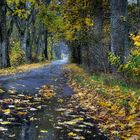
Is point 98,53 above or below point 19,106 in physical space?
above

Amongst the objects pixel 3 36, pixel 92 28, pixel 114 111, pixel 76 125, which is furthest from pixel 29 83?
pixel 92 28

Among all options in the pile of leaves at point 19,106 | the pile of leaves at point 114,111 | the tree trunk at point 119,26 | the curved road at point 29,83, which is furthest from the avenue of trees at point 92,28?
the pile of leaves at point 19,106

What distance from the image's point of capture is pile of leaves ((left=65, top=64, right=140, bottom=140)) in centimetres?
721

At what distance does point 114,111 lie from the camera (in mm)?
9016

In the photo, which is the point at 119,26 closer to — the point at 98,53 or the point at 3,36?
the point at 98,53

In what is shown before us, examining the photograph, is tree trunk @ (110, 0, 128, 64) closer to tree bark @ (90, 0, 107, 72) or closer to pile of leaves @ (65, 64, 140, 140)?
tree bark @ (90, 0, 107, 72)

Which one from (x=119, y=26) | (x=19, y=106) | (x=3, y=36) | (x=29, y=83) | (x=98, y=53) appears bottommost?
(x=29, y=83)

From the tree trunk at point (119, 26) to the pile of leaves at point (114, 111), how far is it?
385 cm

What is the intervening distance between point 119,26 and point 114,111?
7.71 m

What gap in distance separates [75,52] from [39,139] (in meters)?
38.2

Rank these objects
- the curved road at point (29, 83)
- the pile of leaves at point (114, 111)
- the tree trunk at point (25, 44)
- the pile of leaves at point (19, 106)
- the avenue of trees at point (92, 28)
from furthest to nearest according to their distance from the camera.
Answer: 1. the tree trunk at point (25, 44)
2. the avenue of trees at point (92, 28)
3. the curved road at point (29, 83)
4. the pile of leaves at point (19, 106)
5. the pile of leaves at point (114, 111)

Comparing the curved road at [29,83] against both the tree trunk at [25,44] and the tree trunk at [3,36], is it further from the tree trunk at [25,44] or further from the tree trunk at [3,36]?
the tree trunk at [25,44]

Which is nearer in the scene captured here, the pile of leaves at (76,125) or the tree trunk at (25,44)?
the pile of leaves at (76,125)

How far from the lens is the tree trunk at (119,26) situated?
52.4ft
